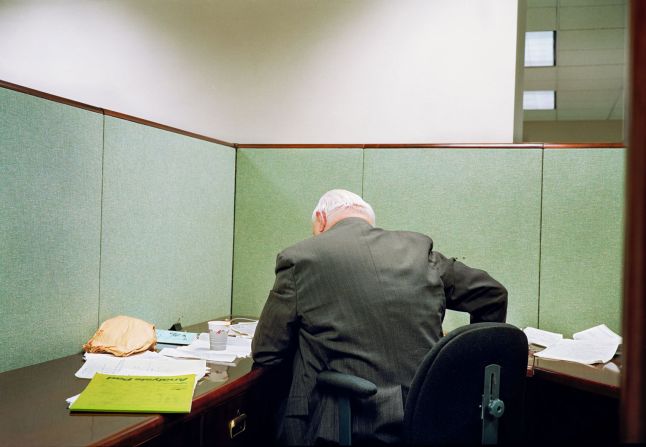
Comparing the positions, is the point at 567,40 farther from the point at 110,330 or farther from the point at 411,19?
the point at 110,330

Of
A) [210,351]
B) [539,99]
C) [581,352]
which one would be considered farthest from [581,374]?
[539,99]

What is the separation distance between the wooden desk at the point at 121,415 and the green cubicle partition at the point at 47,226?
0.27 ft

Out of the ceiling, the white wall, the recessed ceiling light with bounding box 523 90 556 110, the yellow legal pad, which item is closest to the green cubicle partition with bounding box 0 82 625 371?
the white wall

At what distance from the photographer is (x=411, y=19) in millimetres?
2520

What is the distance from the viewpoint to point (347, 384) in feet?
4.54

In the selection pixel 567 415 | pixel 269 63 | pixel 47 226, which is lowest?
pixel 567 415

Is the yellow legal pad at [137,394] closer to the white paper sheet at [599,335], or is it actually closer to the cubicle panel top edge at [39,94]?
the cubicle panel top edge at [39,94]

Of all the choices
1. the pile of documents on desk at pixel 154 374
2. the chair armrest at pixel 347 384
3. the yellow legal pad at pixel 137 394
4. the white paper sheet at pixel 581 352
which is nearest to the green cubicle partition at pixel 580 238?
the white paper sheet at pixel 581 352

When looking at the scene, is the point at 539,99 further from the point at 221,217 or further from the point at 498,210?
the point at 221,217

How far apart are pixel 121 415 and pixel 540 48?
470 cm

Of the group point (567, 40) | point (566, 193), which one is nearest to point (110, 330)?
point (566, 193)

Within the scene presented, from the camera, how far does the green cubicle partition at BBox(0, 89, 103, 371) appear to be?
1.43 m

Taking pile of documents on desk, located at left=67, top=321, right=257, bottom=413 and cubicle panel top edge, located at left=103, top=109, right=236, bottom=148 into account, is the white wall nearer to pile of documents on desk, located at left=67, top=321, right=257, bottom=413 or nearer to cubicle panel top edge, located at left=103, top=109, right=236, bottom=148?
cubicle panel top edge, located at left=103, top=109, right=236, bottom=148

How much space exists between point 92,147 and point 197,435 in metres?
0.92
